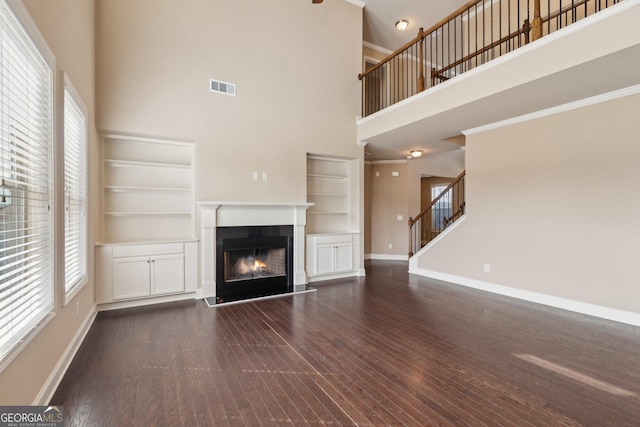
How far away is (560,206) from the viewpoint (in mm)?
4023

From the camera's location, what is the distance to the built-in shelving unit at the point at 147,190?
162 inches

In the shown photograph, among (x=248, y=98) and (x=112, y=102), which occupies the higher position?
(x=248, y=98)

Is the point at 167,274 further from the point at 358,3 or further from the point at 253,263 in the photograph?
the point at 358,3

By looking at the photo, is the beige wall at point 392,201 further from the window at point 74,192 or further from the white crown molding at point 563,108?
the window at point 74,192

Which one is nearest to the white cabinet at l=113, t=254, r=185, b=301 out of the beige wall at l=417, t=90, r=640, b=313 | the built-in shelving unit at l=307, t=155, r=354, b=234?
the built-in shelving unit at l=307, t=155, r=354, b=234

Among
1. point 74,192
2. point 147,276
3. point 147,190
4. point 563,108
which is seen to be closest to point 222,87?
point 147,190

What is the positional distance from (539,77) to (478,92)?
661 mm

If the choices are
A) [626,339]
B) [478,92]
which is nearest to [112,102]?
[478,92]

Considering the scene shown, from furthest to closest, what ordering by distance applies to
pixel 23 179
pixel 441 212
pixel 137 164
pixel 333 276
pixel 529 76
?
pixel 441 212, pixel 333 276, pixel 137 164, pixel 529 76, pixel 23 179

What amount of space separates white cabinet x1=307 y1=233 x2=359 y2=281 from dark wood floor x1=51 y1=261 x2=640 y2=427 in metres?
1.47

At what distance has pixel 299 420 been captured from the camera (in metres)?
1.83

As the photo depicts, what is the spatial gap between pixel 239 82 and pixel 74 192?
2.79 metres

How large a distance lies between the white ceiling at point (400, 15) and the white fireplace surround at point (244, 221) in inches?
175

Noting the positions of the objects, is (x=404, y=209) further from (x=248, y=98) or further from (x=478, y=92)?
(x=248, y=98)
